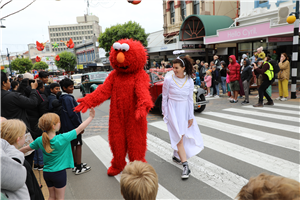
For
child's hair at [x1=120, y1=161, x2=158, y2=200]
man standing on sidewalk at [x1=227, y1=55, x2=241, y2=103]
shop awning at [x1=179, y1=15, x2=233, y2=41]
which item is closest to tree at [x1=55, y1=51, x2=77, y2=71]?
shop awning at [x1=179, y1=15, x2=233, y2=41]

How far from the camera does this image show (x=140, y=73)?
3.71 meters

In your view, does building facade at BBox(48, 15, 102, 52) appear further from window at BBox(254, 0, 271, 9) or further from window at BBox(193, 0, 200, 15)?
window at BBox(254, 0, 271, 9)

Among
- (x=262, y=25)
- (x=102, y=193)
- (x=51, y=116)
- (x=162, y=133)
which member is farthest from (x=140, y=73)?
(x=262, y=25)

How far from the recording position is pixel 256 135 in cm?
529

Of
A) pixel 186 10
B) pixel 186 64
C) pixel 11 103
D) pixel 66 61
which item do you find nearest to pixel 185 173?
pixel 186 64

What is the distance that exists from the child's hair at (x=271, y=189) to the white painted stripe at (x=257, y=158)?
299 centimetres

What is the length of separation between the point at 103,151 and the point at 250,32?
38.3 feet

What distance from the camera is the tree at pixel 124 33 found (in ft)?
95.3

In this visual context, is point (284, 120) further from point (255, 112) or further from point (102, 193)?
point (102, 193)

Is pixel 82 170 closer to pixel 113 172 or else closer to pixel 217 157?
pixel 113 172

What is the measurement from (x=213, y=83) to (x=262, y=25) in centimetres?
445

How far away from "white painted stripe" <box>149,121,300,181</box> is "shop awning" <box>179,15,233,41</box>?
1293 centimetres

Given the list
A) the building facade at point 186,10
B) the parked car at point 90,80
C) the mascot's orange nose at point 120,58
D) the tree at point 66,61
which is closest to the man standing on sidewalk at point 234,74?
the mascot's orange nose at point 120,58

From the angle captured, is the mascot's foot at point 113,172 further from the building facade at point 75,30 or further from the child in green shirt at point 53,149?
the building facade at point 75,30
